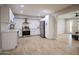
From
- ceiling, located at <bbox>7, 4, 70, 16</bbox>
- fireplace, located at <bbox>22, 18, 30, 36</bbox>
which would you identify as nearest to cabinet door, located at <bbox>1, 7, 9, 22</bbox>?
ceiling, located at <bbox>7, 4, 70, 16</bbox>

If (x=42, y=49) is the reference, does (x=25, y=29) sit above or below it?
above

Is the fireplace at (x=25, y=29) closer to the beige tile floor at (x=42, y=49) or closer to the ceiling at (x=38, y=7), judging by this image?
the beige tile floor at (x=42, y=49)

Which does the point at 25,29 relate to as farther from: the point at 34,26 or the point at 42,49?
the point at 42,49

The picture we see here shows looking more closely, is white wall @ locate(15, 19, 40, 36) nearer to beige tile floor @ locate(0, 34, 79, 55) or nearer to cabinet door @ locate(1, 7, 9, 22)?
beige tile floor @ locate(0, 34, 79, 55)

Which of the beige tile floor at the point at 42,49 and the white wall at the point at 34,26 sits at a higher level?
the white wall at the point at 34,26

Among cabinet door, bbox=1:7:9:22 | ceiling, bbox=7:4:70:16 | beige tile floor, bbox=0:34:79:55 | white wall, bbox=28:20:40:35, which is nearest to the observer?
ceiling, bbox=7:4:70:16

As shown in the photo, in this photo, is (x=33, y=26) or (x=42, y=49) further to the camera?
(x=33, y=26)

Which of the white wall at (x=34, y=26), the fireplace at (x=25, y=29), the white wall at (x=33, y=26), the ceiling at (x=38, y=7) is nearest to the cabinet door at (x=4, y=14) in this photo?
the ceiling at (x=38, y=7)

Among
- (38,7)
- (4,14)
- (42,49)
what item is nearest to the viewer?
(38,7)

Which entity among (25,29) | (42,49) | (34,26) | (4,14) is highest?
(4,14)

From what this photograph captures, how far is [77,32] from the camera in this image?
3883mm

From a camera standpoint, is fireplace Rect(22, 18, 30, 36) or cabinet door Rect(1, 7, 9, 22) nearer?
cabinet door Rect(1, 7, 9, 22)

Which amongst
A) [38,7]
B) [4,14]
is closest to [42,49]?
[38,7]
